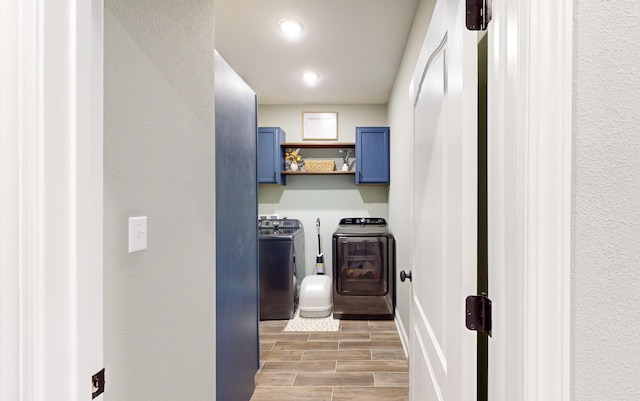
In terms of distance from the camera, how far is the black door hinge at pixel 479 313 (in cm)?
75

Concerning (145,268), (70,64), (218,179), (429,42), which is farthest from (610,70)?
(218,179)

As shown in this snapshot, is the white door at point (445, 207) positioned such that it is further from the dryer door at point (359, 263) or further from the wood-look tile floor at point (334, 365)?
the dryer door at point (359, 263)

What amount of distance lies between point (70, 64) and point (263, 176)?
138 inches

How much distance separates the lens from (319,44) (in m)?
2.87

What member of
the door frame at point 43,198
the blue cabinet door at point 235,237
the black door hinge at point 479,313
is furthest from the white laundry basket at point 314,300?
the door frame at point 43,198

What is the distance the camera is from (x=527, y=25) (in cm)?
58

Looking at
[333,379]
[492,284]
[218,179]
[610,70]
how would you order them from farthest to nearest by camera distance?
1. [333,379]
2. [218,179]
3. [492,284]
4. [610,70]

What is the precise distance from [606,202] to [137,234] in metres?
1.10

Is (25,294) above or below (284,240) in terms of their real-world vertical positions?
above

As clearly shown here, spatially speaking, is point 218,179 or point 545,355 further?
point 218,179

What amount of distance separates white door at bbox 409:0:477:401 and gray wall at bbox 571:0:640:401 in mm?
251

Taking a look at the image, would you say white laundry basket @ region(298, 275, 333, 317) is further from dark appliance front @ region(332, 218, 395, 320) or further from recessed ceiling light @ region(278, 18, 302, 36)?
recessed ceiling light @ region(278, 18, 302, 36)

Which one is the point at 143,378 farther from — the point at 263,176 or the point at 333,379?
the point at 263,176

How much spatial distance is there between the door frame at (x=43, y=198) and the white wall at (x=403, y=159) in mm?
2105
